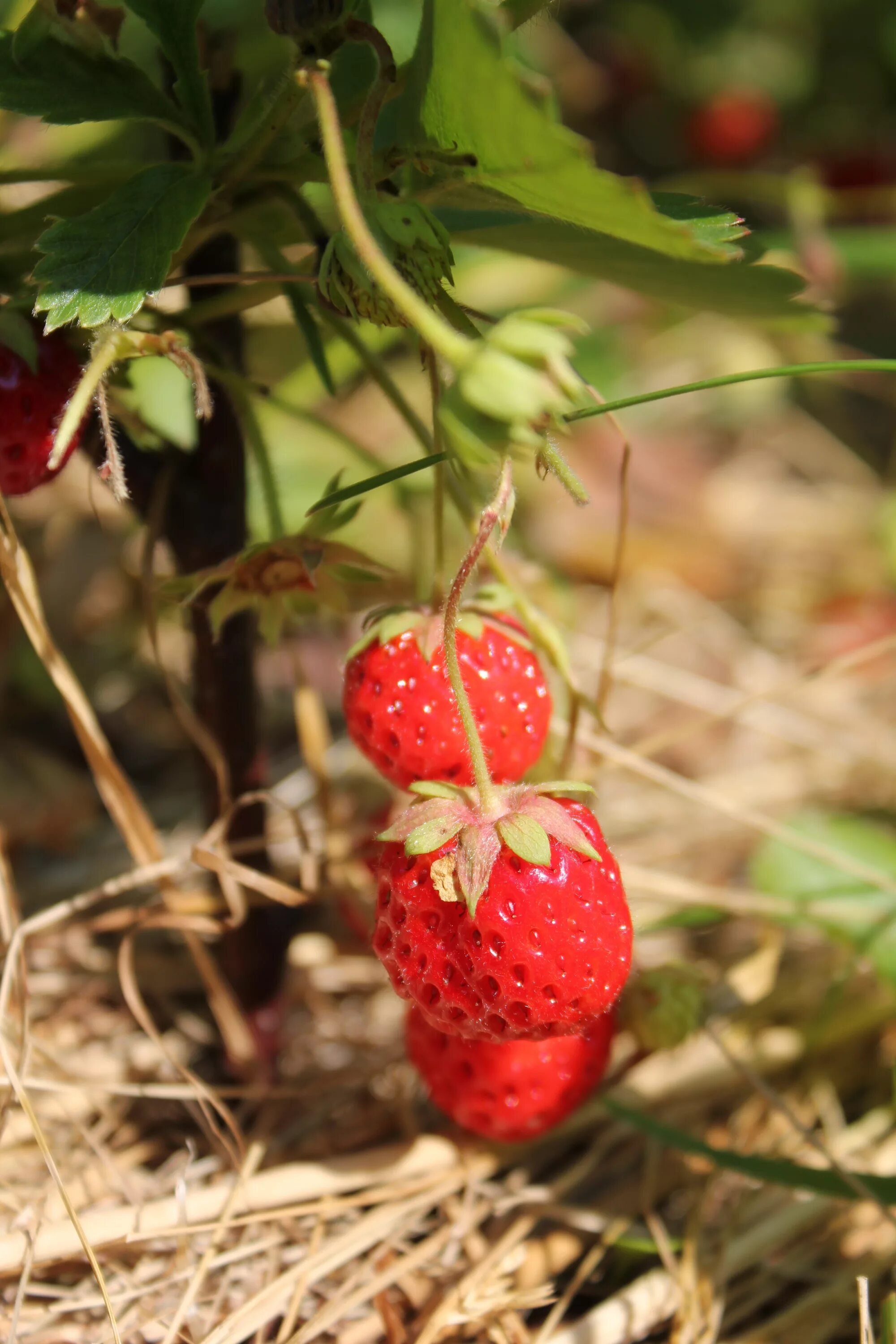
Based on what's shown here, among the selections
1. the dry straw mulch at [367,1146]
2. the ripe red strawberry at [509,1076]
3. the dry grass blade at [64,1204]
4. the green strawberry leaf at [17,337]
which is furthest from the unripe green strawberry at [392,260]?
the dry grass blade at [64,1204]

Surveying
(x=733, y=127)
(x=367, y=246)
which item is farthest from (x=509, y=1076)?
(x=733, y=127)

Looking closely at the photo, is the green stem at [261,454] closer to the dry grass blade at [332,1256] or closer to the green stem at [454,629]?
the green stem at [454,629]

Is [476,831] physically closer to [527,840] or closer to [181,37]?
[527,840]

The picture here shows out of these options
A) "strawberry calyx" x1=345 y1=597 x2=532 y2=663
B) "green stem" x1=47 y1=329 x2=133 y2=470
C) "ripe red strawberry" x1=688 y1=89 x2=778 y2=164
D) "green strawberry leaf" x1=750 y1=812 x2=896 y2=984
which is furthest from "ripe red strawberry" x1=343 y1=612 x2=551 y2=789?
"ripe red strawberry" x1=688 y1=89 x2=778 y2=164

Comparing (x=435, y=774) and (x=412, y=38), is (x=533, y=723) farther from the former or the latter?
(x=412, y=38)

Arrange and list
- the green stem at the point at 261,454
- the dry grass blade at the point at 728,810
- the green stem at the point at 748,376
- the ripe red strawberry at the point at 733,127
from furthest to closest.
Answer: the ripe red strawberry at the point at 733,127, the dry grass blade at the point at 728,810, the green stem at the point at 261,454, the green stem at the point at 748,376

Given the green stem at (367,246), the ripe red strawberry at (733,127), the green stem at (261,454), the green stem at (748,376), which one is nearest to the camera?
the green stem at (367,246)

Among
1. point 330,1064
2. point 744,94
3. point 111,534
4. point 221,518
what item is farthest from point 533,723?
point 744,94

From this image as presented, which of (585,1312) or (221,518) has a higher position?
(221,518)
